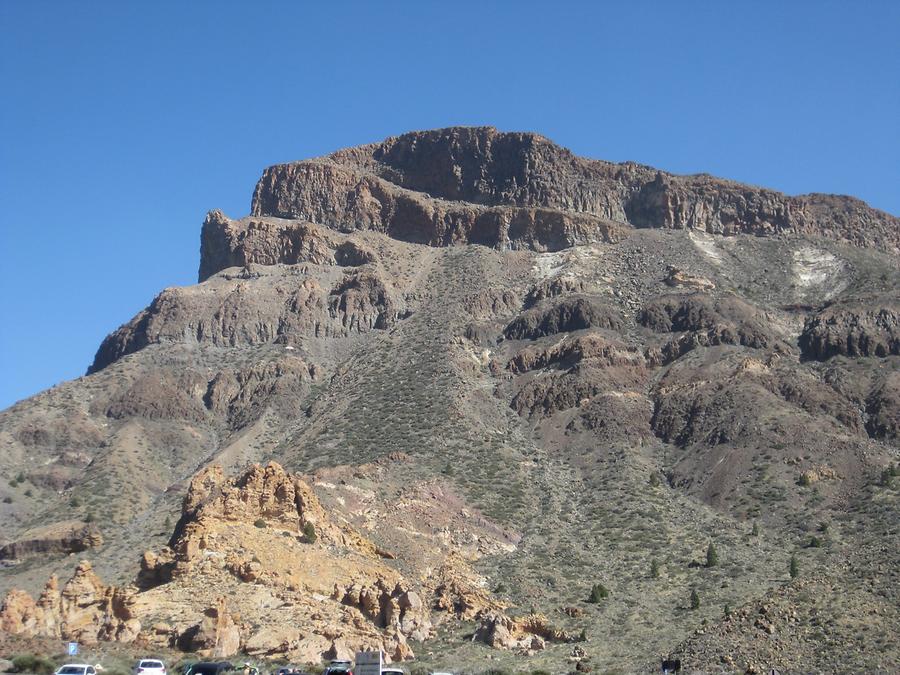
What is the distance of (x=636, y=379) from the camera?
366 ft

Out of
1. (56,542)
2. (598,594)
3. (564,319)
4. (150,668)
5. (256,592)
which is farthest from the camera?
(564,319)

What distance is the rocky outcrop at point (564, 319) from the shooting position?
12087cm

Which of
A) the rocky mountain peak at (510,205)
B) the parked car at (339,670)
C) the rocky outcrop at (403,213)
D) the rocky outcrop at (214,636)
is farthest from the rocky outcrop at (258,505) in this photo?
the rocky outcrop at (403,213)

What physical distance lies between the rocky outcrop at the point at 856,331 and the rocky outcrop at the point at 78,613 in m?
79.0

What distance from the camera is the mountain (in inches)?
2201

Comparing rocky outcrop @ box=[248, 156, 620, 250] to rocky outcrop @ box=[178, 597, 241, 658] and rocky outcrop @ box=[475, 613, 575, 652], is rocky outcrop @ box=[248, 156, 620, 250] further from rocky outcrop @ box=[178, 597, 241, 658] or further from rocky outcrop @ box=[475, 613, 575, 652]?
rocky outcrop @ box=[178, 597, 241, 658]

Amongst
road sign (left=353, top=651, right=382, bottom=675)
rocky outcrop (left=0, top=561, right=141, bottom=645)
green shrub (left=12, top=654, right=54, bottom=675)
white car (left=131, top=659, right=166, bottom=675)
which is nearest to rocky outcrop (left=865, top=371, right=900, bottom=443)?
rocky outcrop (left=0, top=561, right=141, bottom=645)

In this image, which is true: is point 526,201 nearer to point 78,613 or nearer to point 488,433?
point 488,433

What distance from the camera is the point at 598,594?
236ft

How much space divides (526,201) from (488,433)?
205 ft

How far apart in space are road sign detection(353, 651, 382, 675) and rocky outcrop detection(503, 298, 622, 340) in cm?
8117

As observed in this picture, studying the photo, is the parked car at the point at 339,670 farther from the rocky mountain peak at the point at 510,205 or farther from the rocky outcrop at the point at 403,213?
the rocky outcrop at the point at 403,213

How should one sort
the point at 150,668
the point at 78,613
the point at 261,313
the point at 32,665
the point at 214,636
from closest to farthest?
the point at 150,668, the point at 32,665, the point at 214,636, the point at 78,613, the point at 261,313

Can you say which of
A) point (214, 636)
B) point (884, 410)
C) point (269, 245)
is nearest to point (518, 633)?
point (214, 636)
